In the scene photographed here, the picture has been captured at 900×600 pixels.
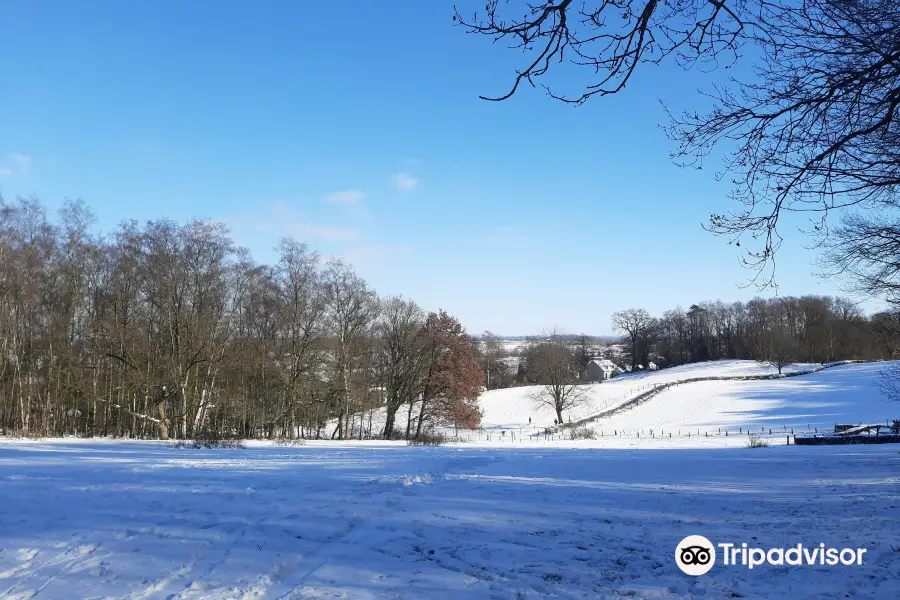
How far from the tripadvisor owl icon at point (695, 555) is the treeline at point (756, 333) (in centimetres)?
7333

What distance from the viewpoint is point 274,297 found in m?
33.5

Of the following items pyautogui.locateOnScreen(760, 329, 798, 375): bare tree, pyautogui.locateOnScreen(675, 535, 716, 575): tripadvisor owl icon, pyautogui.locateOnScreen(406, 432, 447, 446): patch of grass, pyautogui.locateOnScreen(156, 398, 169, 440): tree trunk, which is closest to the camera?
pyautogui.locateOnScreen(675, 535, 716, 575): tripadvisor owl icon

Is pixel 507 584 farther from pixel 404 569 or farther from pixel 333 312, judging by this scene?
pixel 333 312

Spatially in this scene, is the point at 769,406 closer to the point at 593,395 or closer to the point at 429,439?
the point at 593,395

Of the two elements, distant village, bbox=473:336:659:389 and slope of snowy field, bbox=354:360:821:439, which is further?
distant village, bbox=473:336:659:389

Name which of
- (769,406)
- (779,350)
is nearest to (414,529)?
(769,406)

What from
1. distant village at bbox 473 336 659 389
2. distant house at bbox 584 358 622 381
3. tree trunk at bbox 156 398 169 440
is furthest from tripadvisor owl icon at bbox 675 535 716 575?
distant house at bbox 584 358 622 381

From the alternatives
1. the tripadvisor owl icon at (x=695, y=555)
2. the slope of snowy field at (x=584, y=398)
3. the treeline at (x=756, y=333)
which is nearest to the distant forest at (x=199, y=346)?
the slope of snowy field at (x=584, y=398)

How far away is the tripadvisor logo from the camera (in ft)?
18.3

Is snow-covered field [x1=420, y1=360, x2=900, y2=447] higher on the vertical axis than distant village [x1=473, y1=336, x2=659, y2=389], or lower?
lower

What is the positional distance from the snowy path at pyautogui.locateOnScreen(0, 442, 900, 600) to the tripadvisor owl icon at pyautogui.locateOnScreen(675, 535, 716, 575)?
0.14 meters

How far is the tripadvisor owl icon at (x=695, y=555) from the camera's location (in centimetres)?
549

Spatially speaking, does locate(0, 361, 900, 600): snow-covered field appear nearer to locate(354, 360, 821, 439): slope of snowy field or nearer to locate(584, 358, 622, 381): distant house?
locate(354, 360, 821, 439): slope of snowy field

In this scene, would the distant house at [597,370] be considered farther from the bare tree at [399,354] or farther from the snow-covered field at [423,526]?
the snow-covered field at [423,526]
